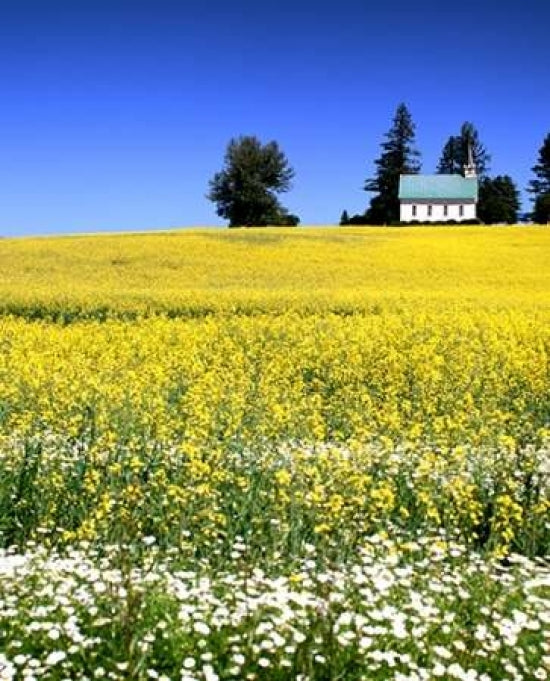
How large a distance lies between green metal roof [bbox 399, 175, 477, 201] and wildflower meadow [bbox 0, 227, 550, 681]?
260ft

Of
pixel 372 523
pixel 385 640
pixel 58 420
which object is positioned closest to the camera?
pixel 385 640

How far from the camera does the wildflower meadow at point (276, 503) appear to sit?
457 cm

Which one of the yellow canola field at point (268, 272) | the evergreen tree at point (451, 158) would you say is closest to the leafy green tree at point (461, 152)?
the evergreen tree at point (451, 158)

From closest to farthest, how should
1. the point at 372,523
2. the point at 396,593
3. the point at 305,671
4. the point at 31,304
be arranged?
1. the point at 305,671
2. the point at 396,593
3. the point at 372,523
4. the point at 31,304

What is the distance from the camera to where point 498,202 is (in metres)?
97.9

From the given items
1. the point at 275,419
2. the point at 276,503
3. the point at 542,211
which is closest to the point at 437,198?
the point at 542,211

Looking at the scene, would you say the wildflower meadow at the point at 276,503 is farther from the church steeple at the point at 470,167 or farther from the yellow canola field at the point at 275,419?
the church steeple at the point at 470,167

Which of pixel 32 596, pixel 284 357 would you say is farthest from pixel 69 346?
pixel 32 596

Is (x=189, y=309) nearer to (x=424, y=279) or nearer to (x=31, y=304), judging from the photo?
(x=31, y=304)

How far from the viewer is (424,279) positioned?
31.8m

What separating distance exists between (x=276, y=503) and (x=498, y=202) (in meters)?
95.0

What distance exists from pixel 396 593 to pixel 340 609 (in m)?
0.53

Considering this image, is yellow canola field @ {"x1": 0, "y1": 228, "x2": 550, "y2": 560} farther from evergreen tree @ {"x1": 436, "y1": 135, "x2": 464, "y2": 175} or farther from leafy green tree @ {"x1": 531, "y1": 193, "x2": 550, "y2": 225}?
evergreen tree @ {"x1": 436, "y1": 135, "x2": 464, "y2": 175}

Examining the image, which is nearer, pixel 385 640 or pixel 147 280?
pixel 385 640
